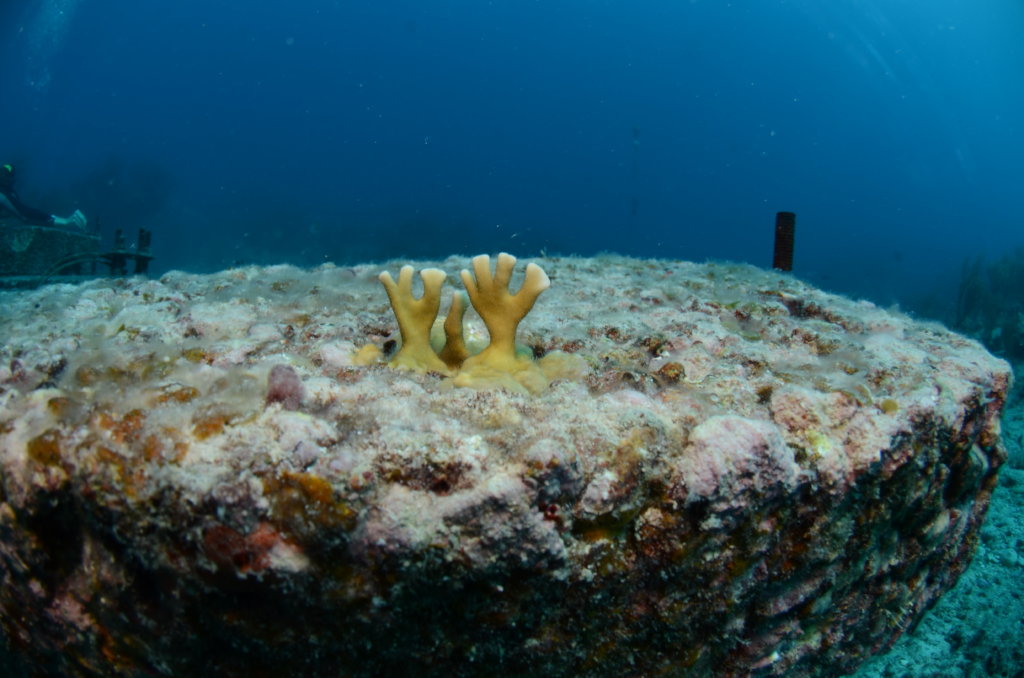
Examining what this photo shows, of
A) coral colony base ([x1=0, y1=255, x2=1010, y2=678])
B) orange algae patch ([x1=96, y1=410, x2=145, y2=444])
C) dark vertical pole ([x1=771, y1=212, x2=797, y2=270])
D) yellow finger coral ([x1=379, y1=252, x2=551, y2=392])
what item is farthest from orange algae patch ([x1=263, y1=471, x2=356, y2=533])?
dark vertical pole ([x1=771, y1=212, x2=797, y2=270])

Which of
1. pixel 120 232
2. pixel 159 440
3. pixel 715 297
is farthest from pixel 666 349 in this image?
pixel 120 232

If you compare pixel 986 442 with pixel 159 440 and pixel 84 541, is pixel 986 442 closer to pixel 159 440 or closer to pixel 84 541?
pixel 159 440

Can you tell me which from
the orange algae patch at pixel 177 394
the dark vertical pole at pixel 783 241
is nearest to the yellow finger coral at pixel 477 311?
the orange algae patch at pixel 177 394

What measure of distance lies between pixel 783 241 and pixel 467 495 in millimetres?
4800

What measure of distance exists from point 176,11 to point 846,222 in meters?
122

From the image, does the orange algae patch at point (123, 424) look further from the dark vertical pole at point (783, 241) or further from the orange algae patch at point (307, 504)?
the dark vertical pole at point (783, 241)

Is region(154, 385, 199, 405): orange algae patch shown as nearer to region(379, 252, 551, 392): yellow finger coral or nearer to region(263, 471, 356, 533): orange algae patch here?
region(263, 471, 356, 533): orange algae patch

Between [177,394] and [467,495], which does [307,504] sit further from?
[177,394]

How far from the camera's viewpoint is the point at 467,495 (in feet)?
4.70

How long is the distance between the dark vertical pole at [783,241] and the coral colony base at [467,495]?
8.32 ft

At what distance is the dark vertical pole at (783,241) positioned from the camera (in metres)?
5.04

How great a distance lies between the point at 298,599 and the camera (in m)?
1.45

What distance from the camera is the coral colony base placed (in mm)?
1438

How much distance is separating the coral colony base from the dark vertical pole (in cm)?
254
